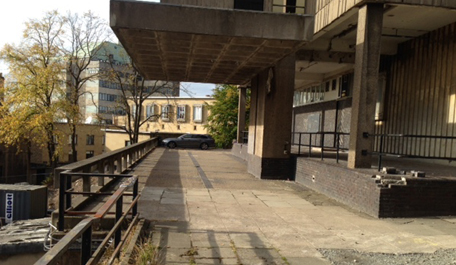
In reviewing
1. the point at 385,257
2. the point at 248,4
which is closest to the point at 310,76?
the point at 248,4

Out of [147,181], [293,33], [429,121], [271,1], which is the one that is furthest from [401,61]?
[147,181]

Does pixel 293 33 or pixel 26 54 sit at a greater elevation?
pixel 26 54

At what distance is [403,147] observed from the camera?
1263cm

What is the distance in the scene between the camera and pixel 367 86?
8.48m

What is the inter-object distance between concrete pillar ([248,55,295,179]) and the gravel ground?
6.76 m

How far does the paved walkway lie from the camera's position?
15.5 ft

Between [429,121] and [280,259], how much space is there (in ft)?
31.8

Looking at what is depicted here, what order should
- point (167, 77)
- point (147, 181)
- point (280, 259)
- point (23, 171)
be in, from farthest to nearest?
point (23, 171)
point (167, 77)
point (147, 181)
point (280, 259)

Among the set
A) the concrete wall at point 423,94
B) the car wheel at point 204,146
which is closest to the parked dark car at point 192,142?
the car wheel at point 204,146

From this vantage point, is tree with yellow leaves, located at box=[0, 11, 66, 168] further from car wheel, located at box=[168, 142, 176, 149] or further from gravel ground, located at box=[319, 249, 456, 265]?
gravel ground, located at box=[319, 249, 456, 265]

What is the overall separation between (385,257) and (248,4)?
29.3 feet

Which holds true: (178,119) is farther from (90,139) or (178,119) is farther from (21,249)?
(21,249)

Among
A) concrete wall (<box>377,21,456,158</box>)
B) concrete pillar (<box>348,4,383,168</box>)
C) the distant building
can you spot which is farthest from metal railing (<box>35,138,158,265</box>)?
the distant building

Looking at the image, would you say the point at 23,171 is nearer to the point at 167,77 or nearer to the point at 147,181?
the point at 167,77
